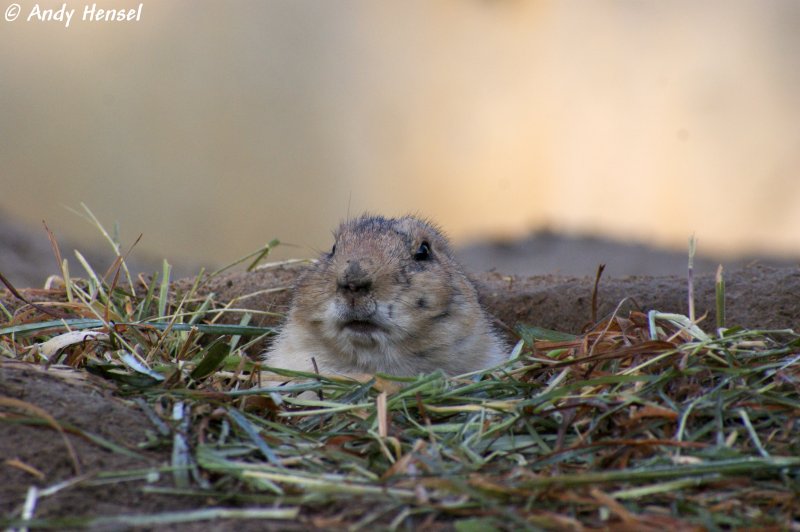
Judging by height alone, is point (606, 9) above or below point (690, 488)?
above

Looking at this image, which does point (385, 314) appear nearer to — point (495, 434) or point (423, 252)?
point (423, 252)

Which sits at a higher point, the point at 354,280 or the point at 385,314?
the point at 354,280

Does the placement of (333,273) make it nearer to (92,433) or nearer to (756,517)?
(92,433)

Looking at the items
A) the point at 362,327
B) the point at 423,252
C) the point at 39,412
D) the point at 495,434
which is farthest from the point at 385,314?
the point at 39,412

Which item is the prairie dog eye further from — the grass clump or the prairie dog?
the grass clump

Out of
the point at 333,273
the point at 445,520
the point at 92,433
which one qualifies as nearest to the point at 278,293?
the point at 333,273

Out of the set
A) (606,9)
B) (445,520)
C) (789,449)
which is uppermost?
(606,9)

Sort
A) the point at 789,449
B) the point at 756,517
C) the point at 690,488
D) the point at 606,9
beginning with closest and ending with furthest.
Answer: the point at 756,517 < the point at 690,488 < the point at 789,449 < the point at 606,9
